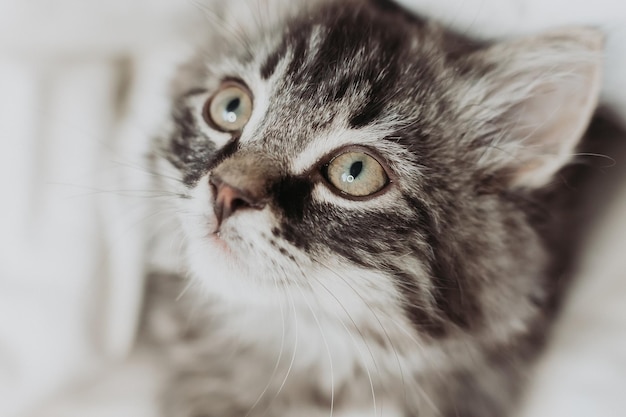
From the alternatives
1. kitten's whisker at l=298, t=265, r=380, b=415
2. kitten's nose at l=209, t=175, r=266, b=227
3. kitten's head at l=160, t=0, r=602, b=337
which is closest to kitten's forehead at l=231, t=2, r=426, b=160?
kitten's head at l=160, t=0, r=602, b=337

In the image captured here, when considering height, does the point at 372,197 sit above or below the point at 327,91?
below

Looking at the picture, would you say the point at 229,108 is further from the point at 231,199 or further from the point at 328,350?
the point at 328,350

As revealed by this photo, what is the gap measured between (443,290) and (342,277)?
0.19 meters

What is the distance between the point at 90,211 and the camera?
4.04 ft

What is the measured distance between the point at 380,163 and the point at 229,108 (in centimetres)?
30

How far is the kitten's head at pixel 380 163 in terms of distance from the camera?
3.07 feet

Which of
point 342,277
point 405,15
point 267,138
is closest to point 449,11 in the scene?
point 405,15

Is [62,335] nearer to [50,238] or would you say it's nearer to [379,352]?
[50,238]

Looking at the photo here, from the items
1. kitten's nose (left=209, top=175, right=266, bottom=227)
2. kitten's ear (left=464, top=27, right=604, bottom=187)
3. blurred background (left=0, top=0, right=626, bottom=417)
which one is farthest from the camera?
blurred background (left=0, top=0, right=626, bottom=417)

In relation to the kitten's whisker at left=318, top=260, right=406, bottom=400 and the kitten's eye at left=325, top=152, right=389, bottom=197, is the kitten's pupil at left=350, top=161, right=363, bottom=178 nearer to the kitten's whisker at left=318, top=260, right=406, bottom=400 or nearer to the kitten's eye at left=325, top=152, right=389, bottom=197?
the kitten's eye at left=325, top=152, right=389, bottom=197

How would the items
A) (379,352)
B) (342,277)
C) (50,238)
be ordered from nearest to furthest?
(342,277) < (379,352) < (50,238)

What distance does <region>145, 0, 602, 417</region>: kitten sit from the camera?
94 centimetres

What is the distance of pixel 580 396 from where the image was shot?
1.02 metres

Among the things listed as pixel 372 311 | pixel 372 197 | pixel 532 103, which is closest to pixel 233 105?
pixel 372 197
